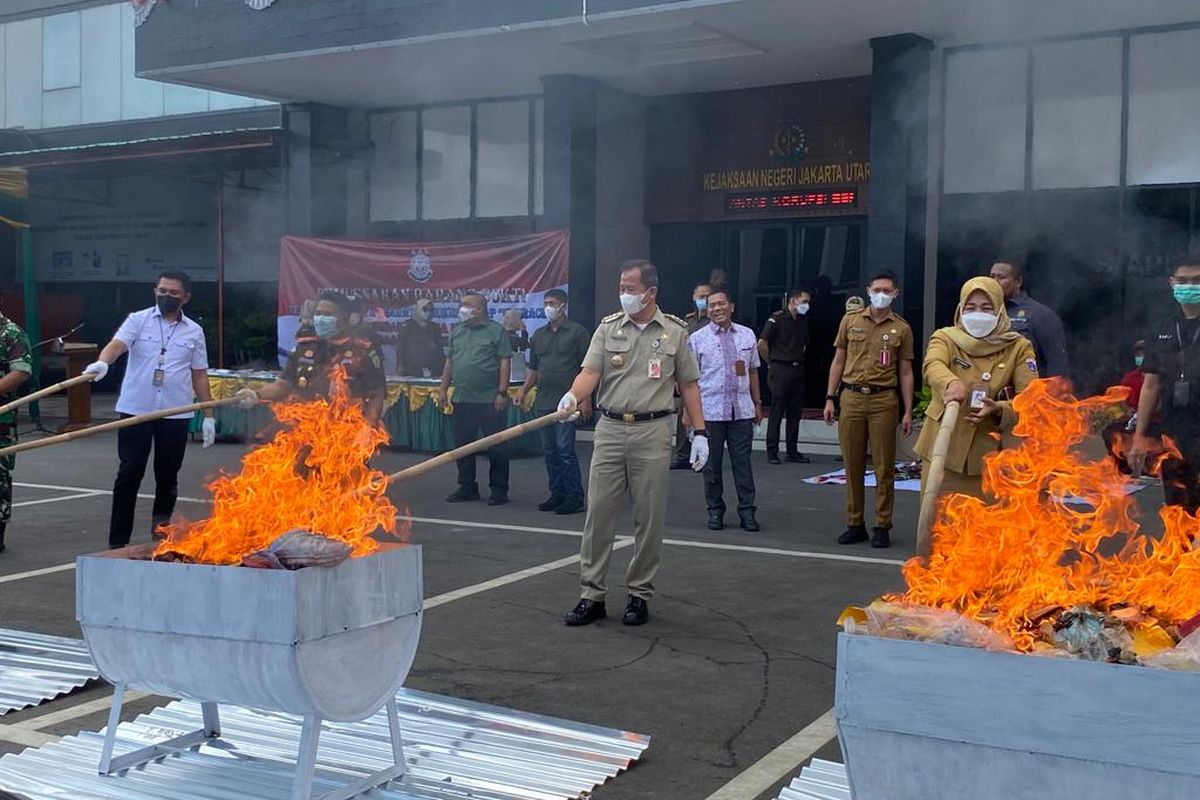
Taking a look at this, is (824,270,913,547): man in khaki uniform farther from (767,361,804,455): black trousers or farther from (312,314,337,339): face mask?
(767,361,804,455): black trousers

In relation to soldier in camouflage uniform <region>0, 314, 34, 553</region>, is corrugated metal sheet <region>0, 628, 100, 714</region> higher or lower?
lower

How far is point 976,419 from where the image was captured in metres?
5.86

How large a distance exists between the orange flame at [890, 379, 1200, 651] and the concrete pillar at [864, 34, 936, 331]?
31.8 feet

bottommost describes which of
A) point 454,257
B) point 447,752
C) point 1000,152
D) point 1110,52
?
point 447,752

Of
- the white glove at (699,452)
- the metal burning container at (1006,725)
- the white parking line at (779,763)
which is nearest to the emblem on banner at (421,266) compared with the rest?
the white glove at (699,452)

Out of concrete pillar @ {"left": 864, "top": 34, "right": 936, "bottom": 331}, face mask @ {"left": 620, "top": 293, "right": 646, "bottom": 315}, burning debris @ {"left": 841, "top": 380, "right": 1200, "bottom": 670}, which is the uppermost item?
concrete pillar @ {"left": 864, "top": 34, "right": 936, "bottom": 331}

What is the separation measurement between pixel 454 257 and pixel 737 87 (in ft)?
14.2

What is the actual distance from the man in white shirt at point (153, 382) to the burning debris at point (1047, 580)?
17.9 feet

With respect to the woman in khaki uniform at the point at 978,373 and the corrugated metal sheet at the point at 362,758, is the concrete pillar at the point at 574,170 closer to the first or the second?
the woman in khaki uniform at the point at 978,373

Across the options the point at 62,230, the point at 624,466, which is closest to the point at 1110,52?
the point at 624,466

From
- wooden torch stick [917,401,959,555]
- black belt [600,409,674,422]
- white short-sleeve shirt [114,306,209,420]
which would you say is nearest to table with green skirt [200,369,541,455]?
white short-sleeve shirt [114,306,209,420]

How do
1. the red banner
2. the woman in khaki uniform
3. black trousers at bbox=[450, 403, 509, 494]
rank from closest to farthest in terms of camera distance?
the woman in khaki uniform
black trousers at bbox=[450, 403, 509, 494]
the red banner

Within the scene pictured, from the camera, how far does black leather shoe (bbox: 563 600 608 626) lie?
636 centimetres

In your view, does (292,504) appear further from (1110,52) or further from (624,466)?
(1110,52)
